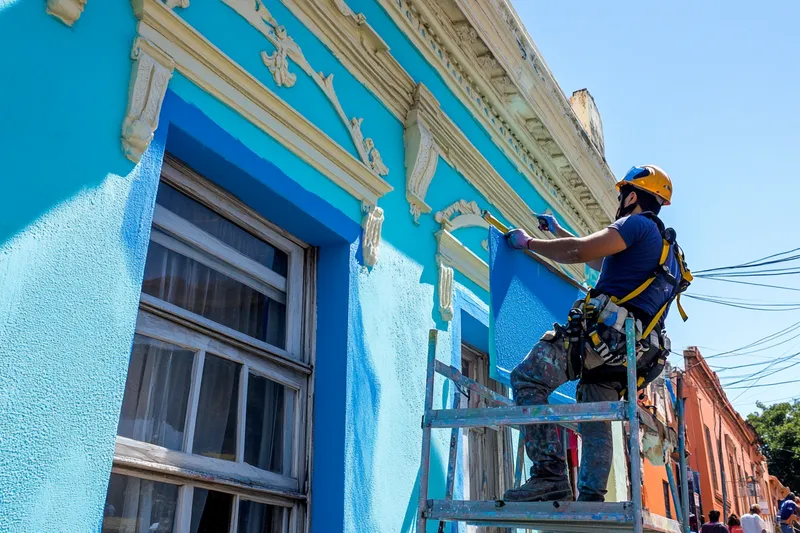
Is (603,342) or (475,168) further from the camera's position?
(475,168)

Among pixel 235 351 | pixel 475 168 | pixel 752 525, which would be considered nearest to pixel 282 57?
pixel 235 351

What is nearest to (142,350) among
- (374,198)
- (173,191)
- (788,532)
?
(173,191)

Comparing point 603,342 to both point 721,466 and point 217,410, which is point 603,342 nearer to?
point 217,410

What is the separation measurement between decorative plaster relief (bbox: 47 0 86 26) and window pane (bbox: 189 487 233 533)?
203 centimetres

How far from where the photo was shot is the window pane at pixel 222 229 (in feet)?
11.2

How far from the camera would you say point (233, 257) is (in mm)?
3686

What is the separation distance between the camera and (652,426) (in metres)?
3.69

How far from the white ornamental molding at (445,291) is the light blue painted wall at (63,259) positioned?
8.27 ft

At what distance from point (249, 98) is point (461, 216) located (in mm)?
2339

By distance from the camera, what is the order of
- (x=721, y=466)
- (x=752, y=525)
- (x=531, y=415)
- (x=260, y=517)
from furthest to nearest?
(x=721, y=466), (x=752, y=525), (x=260, y=517), (x=531, y=415)

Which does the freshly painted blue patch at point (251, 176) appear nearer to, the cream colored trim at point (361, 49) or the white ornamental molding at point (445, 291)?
the cream colored trim at point (361, 49)

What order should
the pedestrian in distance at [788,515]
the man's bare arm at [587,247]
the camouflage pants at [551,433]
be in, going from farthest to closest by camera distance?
1. the pedestrian in distance at [788,515]
2. the man's bare arm at [587,247]
3. the camouflage pants at [551,433]

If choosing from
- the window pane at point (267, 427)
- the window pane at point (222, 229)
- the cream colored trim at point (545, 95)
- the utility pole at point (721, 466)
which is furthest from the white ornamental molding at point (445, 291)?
the utility pole at point (721, 466)

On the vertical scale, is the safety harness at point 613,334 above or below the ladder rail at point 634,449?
above
